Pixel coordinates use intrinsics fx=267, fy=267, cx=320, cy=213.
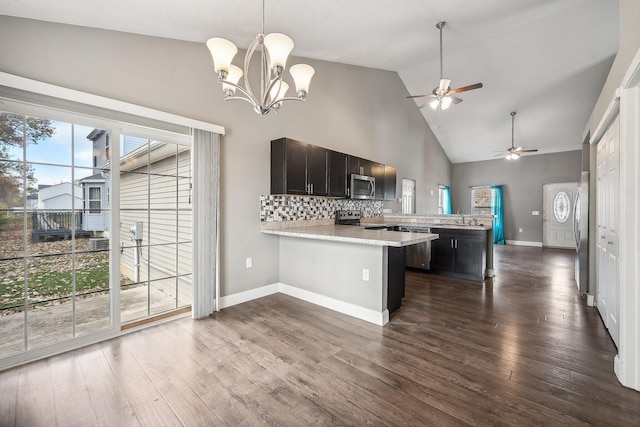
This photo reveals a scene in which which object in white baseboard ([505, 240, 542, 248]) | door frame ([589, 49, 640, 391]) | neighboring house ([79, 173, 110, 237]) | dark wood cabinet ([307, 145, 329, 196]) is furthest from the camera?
white baseboard ([505, 240, 542, 248])

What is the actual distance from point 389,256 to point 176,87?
2838 millimetres

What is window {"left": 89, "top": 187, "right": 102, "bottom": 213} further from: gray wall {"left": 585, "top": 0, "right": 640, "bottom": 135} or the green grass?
gray wall {"left": 585, "top": 0, "right": 640, "bottom": 135}

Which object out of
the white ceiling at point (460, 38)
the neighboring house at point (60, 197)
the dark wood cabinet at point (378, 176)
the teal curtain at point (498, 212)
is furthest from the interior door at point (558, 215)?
the neighboring house at point (60, 197)

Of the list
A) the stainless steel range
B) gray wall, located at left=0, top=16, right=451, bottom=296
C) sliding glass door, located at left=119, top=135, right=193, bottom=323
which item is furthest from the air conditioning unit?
the stainless steel range

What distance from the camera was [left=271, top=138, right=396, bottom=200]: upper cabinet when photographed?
3.46 m

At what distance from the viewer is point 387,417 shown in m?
1.51

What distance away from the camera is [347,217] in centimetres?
484

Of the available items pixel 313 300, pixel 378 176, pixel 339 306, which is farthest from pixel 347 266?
pixel 378 176

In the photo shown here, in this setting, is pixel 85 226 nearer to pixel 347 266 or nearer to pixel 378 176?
pixel 347 266

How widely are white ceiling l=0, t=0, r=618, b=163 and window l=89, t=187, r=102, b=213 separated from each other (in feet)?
4.35

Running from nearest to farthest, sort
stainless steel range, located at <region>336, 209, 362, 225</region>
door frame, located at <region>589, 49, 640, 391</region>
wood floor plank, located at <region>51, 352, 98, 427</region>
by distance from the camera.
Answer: wood floor plank, located at <region>51, 352, 98, 427</region> → door frame, located at <region>589, 49, 640, 391</region> → stainless steel range, located at <region>336, 209, 362, 225</region>

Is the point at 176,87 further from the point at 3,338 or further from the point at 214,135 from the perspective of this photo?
the point at 3,338

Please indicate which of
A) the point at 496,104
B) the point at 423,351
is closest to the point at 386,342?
the point at 423,351

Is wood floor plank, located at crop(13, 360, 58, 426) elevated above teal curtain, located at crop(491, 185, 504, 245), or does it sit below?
below
